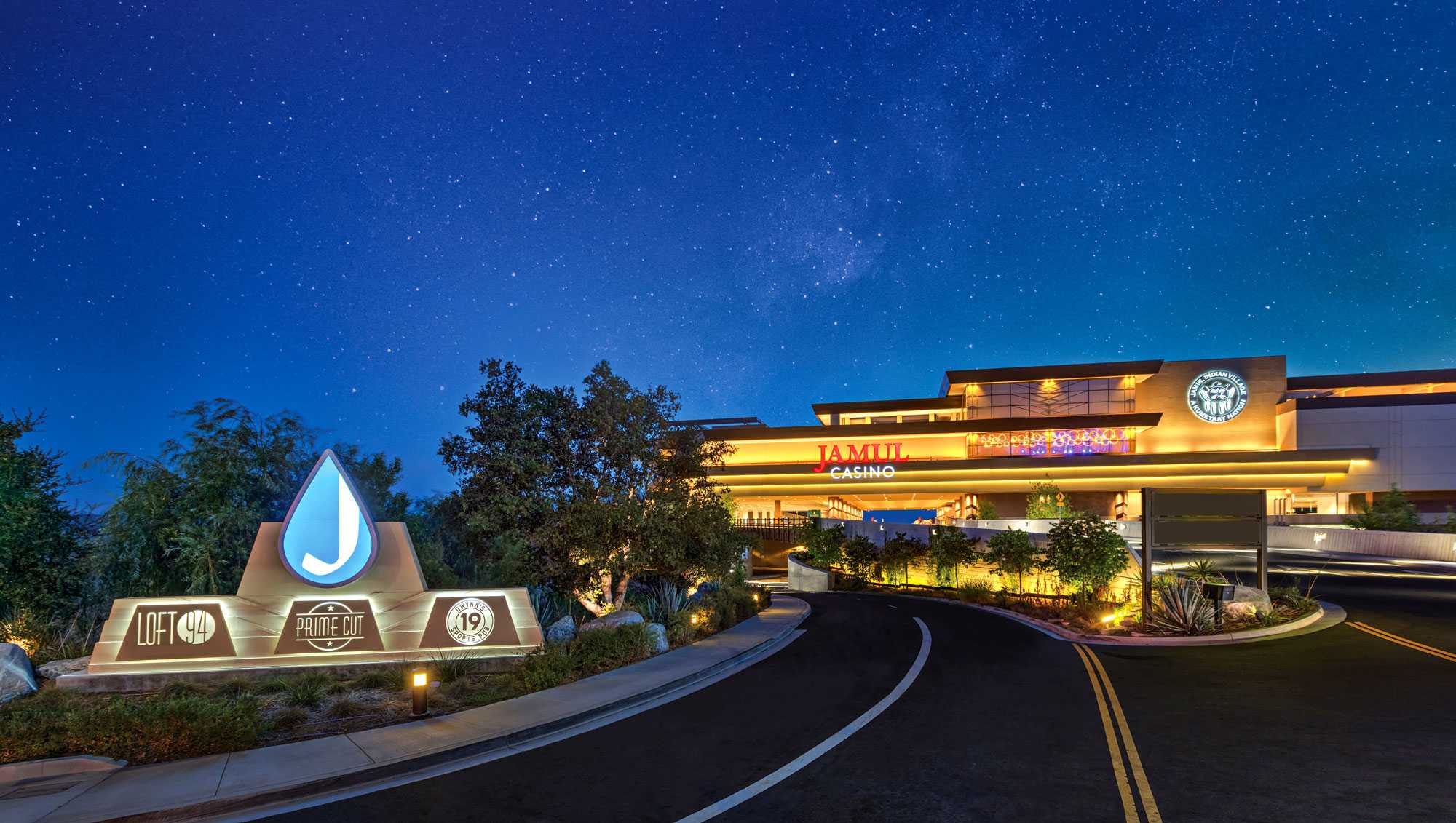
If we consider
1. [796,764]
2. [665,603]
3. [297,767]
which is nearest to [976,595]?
[665,603]

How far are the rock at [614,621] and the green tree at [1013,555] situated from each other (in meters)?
18.4

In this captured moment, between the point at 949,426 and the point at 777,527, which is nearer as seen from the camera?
the point at 777,527

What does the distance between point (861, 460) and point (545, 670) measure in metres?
60.4

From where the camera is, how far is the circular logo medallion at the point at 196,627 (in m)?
13.3

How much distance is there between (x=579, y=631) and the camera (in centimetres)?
1453

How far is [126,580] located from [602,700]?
13.7 m

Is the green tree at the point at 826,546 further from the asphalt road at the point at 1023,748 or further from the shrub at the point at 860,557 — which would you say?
the asphalt road at the point at 1023,748

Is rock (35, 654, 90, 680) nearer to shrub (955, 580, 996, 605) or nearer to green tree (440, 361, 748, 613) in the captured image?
green tree (440, 361, 748, 613)

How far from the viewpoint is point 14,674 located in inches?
474

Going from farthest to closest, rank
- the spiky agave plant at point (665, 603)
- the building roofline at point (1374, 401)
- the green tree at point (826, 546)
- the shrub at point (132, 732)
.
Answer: the building roofline at point (1374, 401)
the green tree at point (826, 546)
the spiky agave plant at point (665, 603)
the shrub at point (132, 732)

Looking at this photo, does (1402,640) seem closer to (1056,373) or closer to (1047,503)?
(1047,503)

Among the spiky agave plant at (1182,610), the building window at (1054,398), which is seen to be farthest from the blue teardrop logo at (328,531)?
the building window at (1054,398)

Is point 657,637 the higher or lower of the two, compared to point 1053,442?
lower

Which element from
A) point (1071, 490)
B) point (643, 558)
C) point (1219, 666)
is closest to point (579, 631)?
point (643, 558)
